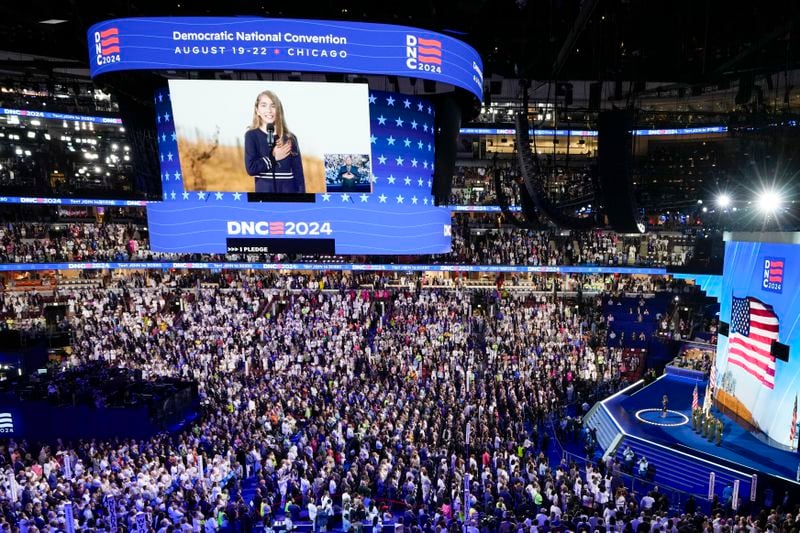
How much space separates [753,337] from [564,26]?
35.6 feet

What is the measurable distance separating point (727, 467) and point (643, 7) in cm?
1212

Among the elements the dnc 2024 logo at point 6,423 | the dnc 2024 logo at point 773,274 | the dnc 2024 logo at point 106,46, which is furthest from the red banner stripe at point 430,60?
the dnc 2024 logo at point 6,423

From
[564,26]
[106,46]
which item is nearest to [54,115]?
[106,46]

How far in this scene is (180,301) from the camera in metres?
29.2

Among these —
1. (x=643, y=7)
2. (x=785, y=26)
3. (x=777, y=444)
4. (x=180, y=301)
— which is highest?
(x=643, y=7)

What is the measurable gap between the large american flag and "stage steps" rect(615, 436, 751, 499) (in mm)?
3250

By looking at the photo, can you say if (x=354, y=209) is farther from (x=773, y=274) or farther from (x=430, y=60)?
(x=773, y=274)

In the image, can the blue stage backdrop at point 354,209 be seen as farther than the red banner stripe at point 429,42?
Yes

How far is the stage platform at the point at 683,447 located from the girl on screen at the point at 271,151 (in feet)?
39.9

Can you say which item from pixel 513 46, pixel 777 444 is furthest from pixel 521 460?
pixel 513 46

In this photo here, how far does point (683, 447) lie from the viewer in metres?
15.2

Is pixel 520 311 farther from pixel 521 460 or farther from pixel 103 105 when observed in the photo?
pixel 103 105

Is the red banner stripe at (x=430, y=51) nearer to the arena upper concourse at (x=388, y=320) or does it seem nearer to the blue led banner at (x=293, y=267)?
the arena upper concourse at (x=388, y=320)

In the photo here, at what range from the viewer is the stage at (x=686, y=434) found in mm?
14047
